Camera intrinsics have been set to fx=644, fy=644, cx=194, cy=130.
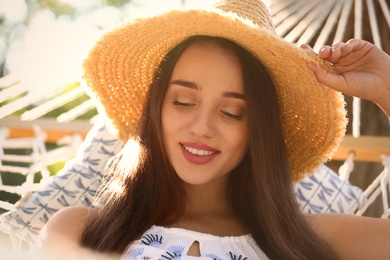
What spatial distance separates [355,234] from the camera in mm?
1980

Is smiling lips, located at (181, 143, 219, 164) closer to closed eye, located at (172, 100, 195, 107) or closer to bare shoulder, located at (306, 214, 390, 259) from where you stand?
closed eye, located at (172, 100, 195, 107)

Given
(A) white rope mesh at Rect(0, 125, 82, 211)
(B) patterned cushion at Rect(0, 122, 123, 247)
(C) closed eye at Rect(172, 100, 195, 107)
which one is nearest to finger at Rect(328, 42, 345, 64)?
(C) closed eye at Rect(172, 100, 195, 107)

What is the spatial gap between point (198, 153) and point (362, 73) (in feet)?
1.76

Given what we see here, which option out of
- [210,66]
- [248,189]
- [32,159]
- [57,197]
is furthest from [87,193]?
[210,66]

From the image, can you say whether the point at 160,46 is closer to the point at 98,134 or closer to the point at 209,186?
the point at 209,186

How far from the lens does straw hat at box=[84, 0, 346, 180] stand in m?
1.82

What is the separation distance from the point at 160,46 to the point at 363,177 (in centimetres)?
164

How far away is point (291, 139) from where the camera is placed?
2150mm

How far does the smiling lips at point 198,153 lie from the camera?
1.85 m

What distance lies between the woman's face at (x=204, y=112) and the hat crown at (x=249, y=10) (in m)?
0.12

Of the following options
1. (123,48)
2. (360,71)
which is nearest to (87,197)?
(123,48)

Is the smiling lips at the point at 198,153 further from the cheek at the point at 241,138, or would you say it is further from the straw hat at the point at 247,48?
the straw hat at the point at 247,48

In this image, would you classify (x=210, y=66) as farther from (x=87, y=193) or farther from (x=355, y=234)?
(x=87, y=193)

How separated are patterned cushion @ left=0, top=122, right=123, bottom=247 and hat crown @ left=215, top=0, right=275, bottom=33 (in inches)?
38.6
